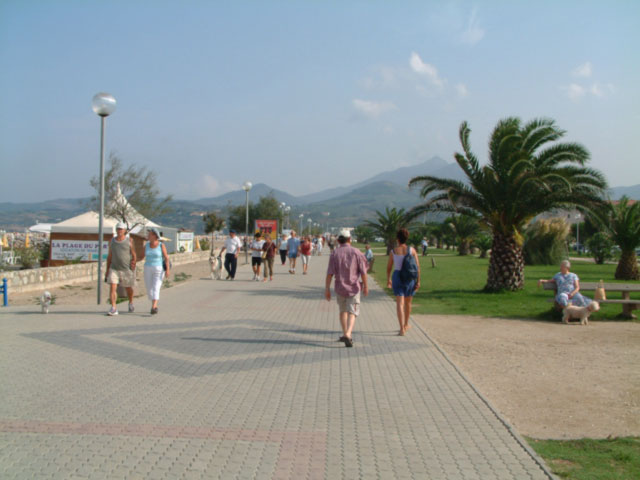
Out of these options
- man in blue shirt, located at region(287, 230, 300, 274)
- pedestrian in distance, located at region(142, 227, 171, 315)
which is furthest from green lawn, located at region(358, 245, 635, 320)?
pedestrian in distance, located at region(142, 227, 171, 315)

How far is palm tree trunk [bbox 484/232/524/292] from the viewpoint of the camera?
1594 centimetres

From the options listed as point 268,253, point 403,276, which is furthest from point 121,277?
point 268,253

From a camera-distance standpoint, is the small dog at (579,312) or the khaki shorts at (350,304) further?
the small dog at (579,312)

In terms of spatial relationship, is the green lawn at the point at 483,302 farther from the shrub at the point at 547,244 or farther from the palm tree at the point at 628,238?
the shrub at the point at 547,244

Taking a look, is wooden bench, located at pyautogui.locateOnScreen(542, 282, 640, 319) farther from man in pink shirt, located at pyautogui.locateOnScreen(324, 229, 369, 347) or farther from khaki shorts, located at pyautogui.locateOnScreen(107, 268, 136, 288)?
khaki shorts, located at pyautogui.locateOnScreen(107, 268, 136, 288)

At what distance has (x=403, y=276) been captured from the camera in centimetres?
885

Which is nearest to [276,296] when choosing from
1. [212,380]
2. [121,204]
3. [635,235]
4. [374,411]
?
[212,380]

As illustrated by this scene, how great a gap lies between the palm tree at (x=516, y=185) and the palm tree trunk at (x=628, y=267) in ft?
28.6

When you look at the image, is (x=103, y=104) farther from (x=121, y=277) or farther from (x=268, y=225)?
(x=268, y=225)

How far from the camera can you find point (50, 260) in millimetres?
21906

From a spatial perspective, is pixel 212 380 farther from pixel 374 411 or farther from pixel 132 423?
pixel 374 411

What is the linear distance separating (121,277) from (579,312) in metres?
8.46

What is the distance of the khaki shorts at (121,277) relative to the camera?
10219mm

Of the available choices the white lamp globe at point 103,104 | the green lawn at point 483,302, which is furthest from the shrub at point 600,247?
the white lamp globe at point 103,104
